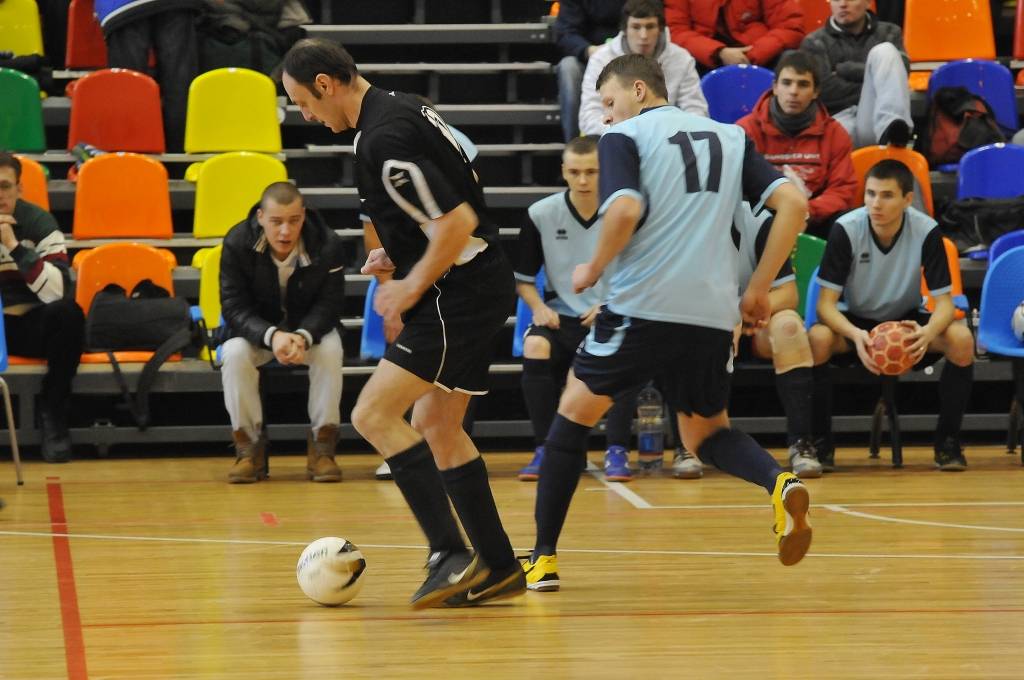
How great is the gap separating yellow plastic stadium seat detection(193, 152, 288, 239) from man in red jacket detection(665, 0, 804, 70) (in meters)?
2.71

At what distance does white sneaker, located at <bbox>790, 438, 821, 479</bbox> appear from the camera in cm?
698

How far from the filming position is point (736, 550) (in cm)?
505

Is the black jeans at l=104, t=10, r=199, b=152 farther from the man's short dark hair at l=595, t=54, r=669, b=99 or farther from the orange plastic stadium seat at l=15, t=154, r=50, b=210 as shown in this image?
the man's short dark hair at l=595, t=54, r=669, b=99

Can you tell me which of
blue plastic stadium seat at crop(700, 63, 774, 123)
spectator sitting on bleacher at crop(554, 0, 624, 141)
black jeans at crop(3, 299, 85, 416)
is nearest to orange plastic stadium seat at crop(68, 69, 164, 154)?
black jeans at crop(3, 299, 85, 416)

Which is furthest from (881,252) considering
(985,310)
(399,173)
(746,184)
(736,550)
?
(399,173)

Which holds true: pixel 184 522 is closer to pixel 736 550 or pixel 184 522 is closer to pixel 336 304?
pixel 336 304

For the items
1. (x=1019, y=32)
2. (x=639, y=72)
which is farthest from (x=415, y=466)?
(x=1019, y=32)

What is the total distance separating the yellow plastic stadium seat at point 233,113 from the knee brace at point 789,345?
3448 mm

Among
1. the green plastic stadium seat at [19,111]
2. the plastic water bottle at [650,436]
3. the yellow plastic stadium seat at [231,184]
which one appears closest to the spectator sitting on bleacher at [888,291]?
the plastic water bottle at [650,436]

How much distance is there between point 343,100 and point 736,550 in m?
2.12

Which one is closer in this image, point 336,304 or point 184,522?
point 184,522

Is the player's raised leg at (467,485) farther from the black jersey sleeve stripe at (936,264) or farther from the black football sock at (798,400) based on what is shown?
the black jersey sleeve stripe at (936,264)

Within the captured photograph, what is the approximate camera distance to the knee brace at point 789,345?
23.2ft

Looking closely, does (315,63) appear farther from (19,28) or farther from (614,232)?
(19,28)
